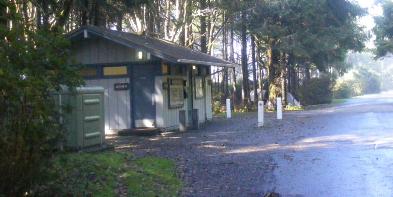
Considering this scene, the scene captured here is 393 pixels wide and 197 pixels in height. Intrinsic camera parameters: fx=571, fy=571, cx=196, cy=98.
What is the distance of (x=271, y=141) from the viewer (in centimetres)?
1733

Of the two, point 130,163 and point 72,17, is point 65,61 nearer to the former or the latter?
point 130,163

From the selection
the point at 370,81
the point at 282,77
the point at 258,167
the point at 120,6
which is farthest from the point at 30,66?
the point at 370,81

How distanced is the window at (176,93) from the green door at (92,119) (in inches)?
306

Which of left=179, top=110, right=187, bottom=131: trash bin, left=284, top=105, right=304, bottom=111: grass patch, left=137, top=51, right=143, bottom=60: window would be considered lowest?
left=179, top=110, right=187, bottom=131: trash bin

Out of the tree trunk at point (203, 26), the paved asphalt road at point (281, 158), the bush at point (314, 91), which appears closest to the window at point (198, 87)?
the paved asphalt road at point (281, 158)

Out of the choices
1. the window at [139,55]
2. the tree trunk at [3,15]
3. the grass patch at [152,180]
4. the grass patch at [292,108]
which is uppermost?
the window at [139,55]

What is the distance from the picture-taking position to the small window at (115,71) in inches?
862

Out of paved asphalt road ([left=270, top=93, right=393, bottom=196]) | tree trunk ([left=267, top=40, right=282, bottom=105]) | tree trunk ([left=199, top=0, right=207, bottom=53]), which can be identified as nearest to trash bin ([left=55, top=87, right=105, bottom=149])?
paved asphalt road ([left=270, top=93, right=393, bottom=196])

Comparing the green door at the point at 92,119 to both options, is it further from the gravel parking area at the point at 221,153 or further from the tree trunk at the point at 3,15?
the tree trunk at the point at 3,15

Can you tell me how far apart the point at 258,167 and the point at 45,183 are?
556 centimetres

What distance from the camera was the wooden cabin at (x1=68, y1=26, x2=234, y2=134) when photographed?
21.3 m

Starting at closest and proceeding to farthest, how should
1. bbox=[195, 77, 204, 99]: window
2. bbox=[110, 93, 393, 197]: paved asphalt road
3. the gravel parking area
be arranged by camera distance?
1. bbox=[110, 93, 393, 197]: paved asphalt road
2. the gravel parking area
3. bbox=[195, 77, 204, 99]: window

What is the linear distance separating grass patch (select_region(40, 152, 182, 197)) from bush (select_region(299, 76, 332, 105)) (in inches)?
1385

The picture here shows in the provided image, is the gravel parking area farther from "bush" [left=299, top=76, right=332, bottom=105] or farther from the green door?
"bush" [left=299, top=76, right=332, bottom=105]
